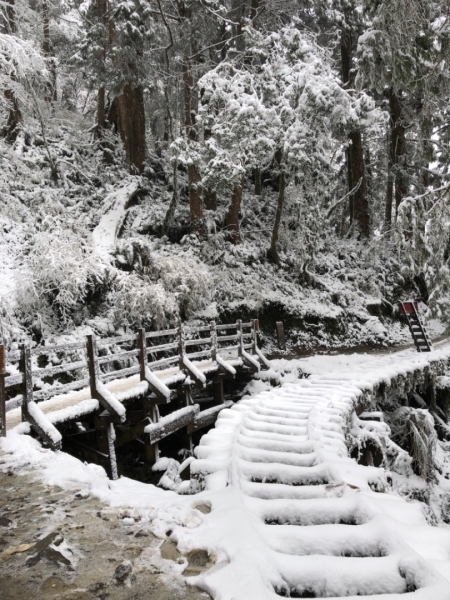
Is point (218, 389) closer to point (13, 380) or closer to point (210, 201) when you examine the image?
point (13, 380)

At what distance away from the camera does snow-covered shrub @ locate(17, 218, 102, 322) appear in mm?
10078

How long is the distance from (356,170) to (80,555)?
21.5m

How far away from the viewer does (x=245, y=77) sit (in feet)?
44.6

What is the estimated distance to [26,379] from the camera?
566 cm

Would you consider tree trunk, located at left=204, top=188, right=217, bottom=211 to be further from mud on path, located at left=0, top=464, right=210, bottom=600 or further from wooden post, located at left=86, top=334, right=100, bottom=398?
mud on path, located at left=0, top=464, right=210, bottom=600

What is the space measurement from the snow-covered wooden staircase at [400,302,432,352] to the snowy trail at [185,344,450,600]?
35.4 ft

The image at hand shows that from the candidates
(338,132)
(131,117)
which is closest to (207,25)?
(131,117)

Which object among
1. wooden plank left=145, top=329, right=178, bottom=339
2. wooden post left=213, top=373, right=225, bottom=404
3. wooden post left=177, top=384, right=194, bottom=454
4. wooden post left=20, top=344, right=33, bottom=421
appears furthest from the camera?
wooden post left=213, top=373, right=225, bottom=404

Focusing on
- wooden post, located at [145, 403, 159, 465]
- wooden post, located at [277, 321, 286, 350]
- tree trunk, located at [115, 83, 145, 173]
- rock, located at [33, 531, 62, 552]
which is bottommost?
wooden post, located at [145, 403, 159, 465]

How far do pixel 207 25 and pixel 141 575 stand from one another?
715 inches

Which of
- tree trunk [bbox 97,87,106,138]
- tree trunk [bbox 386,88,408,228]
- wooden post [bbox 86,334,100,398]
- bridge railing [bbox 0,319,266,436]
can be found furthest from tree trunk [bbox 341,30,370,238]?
wooden post [bbox 86,334,100,398]

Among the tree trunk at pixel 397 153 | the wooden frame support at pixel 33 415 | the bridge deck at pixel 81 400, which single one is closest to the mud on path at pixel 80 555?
the wooden frame support at pixel 33 415

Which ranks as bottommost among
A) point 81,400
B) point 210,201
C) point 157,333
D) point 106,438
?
point 106,438

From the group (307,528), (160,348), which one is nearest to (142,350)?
(160,348)
